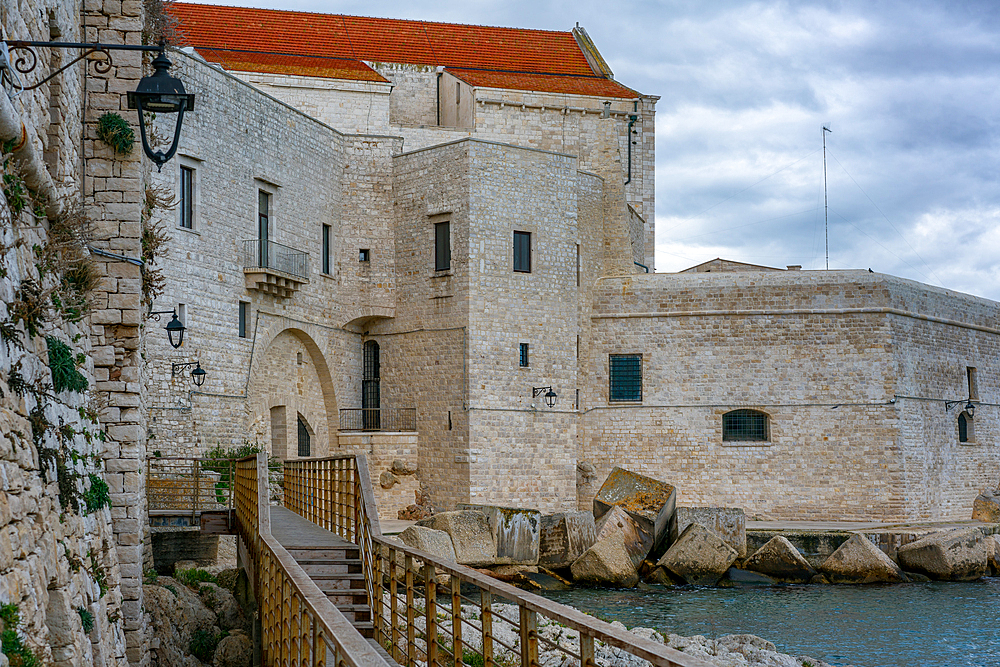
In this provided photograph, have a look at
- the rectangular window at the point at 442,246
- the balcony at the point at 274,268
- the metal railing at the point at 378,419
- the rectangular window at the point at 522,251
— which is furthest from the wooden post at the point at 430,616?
the rectangular window at the point at 522,251

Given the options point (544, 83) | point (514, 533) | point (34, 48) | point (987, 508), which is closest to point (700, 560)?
point (514, 533)

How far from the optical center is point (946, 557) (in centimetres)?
2027

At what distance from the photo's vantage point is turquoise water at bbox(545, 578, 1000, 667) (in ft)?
47.0

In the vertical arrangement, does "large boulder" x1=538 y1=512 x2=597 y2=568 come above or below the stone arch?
below

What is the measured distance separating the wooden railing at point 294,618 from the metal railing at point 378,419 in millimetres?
14008

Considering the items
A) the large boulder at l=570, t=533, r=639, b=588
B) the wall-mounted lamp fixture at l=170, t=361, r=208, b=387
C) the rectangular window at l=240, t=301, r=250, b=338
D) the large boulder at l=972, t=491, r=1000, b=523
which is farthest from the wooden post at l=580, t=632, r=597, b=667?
the large boulder at l=972, t=491, r=1000, b=523

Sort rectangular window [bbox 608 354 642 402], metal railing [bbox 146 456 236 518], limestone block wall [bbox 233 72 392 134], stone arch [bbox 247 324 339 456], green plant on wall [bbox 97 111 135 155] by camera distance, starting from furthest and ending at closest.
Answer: limestone block wall [bbox 233 72 392 134] < rectangular window [bbox 608 354 642 402] < stone arch [bbox 247 324 339 456] < metal railing [bbox 146 456 236 518] < green plant on wall [bbox 97 111 135 155]

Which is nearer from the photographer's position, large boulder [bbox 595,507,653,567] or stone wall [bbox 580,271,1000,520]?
large boulder [bbox 595,507,653,567]

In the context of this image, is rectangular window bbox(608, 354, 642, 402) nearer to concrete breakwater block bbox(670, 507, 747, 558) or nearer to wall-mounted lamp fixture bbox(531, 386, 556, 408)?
wall-mounted lamp fixture bbox(531, 386, 556, 408)

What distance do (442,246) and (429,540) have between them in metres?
10.2

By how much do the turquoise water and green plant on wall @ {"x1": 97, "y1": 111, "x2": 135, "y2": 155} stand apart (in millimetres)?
10099

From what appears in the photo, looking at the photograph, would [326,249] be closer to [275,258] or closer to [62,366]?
[275,258]

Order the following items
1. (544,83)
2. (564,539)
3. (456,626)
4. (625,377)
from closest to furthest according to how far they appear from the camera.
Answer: (456,626) < (564,539) < (625,377) < (544,83)

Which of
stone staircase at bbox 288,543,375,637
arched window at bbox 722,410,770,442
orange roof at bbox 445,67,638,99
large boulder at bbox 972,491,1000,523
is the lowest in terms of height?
large boulder at bbox 972,491,1000,523
